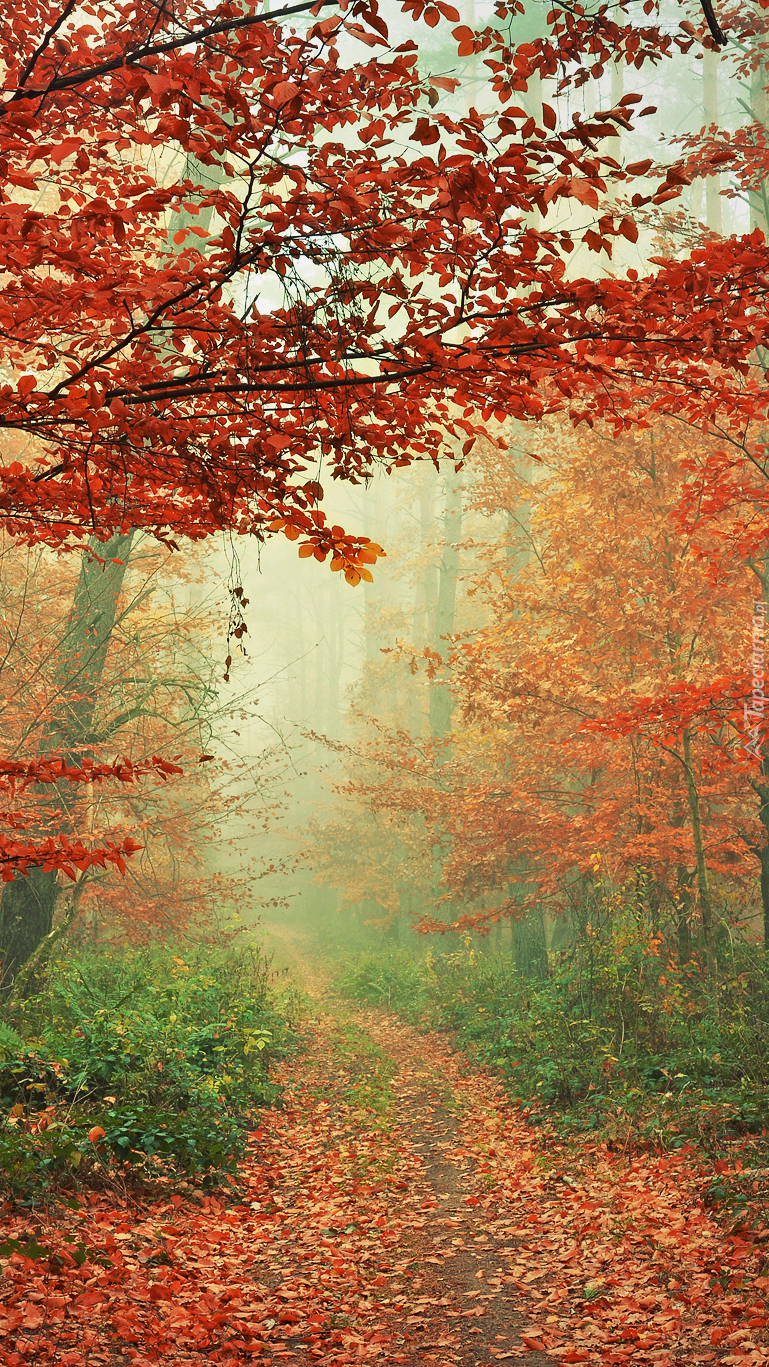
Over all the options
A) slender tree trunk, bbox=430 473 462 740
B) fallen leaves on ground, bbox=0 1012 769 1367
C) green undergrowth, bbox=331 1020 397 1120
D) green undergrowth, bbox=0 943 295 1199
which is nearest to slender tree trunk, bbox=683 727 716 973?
fallen leaves on ground, bbox=0 1012 769 1367

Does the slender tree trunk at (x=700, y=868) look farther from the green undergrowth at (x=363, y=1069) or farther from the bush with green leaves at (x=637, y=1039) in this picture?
the green undergrowth at (x=363, y=1069)

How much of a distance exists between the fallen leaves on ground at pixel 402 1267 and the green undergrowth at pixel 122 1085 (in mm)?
277

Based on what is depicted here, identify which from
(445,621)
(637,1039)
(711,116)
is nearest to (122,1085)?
(637,1039)

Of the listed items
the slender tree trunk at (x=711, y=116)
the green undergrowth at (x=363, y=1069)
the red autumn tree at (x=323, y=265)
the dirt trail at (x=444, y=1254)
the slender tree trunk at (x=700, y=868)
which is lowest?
the green undergrowth at (x=363, y=1069)

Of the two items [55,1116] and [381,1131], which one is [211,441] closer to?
[55,1116]

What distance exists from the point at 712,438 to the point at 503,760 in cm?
634

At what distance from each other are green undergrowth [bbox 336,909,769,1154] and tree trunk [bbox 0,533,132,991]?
16.8 ft

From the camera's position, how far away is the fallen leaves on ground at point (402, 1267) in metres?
3.79

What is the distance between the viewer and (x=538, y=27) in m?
16.1

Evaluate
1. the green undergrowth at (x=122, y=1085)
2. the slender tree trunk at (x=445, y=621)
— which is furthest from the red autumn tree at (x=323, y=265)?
the slender tree trunk at (x=445, y=621)

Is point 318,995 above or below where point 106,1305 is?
below

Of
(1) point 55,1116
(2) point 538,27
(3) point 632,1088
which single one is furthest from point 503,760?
(2) point 538,27

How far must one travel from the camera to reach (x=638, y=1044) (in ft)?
25.0

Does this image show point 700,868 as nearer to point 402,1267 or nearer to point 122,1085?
point 402,1267
